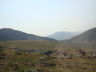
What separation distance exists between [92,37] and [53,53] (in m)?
94.6

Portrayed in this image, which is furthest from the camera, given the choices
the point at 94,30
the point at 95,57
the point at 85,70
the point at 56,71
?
the point at 94,30

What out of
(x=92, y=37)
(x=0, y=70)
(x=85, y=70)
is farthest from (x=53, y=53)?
(x=92, y=37)

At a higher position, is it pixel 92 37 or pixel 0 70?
pixel 92 37

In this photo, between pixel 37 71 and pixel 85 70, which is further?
pixel 85 70

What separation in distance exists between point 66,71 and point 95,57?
1144 inches

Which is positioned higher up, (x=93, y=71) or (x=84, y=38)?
(x=84, y=38)

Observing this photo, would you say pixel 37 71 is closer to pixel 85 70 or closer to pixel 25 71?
pixel 25 71

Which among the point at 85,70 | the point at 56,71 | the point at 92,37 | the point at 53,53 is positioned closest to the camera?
the point at 56,71

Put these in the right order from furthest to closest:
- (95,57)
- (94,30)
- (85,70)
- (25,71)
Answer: (94,30)
(95,57)
(85,70)
(25,71)

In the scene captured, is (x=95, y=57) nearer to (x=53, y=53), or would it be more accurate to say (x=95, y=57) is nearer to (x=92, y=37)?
(x=53, y=53)

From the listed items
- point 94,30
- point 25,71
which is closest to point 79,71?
point 25,71

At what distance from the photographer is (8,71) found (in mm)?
38281

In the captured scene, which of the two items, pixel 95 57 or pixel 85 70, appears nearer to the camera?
pixel 85 70

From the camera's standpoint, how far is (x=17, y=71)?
3812cm
